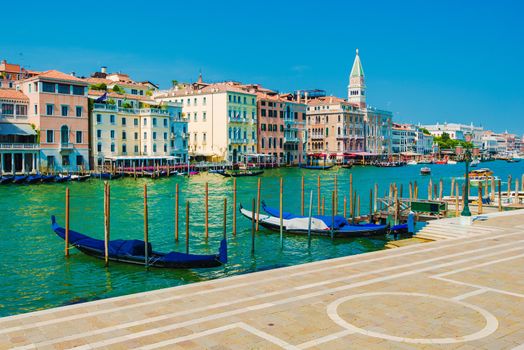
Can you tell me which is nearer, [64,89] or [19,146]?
[19,146]

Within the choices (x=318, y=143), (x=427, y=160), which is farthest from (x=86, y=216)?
(x=427, y=160)

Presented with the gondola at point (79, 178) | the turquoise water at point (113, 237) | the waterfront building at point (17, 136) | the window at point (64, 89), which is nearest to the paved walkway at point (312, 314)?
the turquoise water at point (113, 237)

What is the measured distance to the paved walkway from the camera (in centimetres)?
625

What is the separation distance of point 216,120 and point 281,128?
1158 centimetres

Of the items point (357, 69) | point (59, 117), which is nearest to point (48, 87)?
point (59, 117)

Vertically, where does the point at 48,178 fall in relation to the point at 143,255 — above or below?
above

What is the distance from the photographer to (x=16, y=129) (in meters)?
41.7

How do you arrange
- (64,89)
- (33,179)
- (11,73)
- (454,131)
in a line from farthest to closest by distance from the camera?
(454,131)
(11,73)
(64,89)
(33,179)

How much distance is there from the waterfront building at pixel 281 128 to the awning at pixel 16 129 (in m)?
28.6

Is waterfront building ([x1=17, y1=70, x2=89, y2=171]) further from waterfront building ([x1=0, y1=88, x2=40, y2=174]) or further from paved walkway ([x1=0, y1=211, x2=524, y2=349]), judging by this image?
paved walkway ([x1=0, y1=211, x2=524, y2=349])

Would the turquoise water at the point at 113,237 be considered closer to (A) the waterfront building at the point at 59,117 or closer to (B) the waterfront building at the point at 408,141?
(A) the waterfront building at the point at 59,117

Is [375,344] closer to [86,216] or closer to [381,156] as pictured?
[86,216]

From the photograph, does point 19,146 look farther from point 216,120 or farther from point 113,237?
point 113,237

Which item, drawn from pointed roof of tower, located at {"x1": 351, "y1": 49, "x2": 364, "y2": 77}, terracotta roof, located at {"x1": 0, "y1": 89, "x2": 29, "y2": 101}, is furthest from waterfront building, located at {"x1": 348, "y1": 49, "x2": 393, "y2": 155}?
terracotta roof, located at {"x1": 0, "y1": 89, "x2": 29, "y2": 101}
